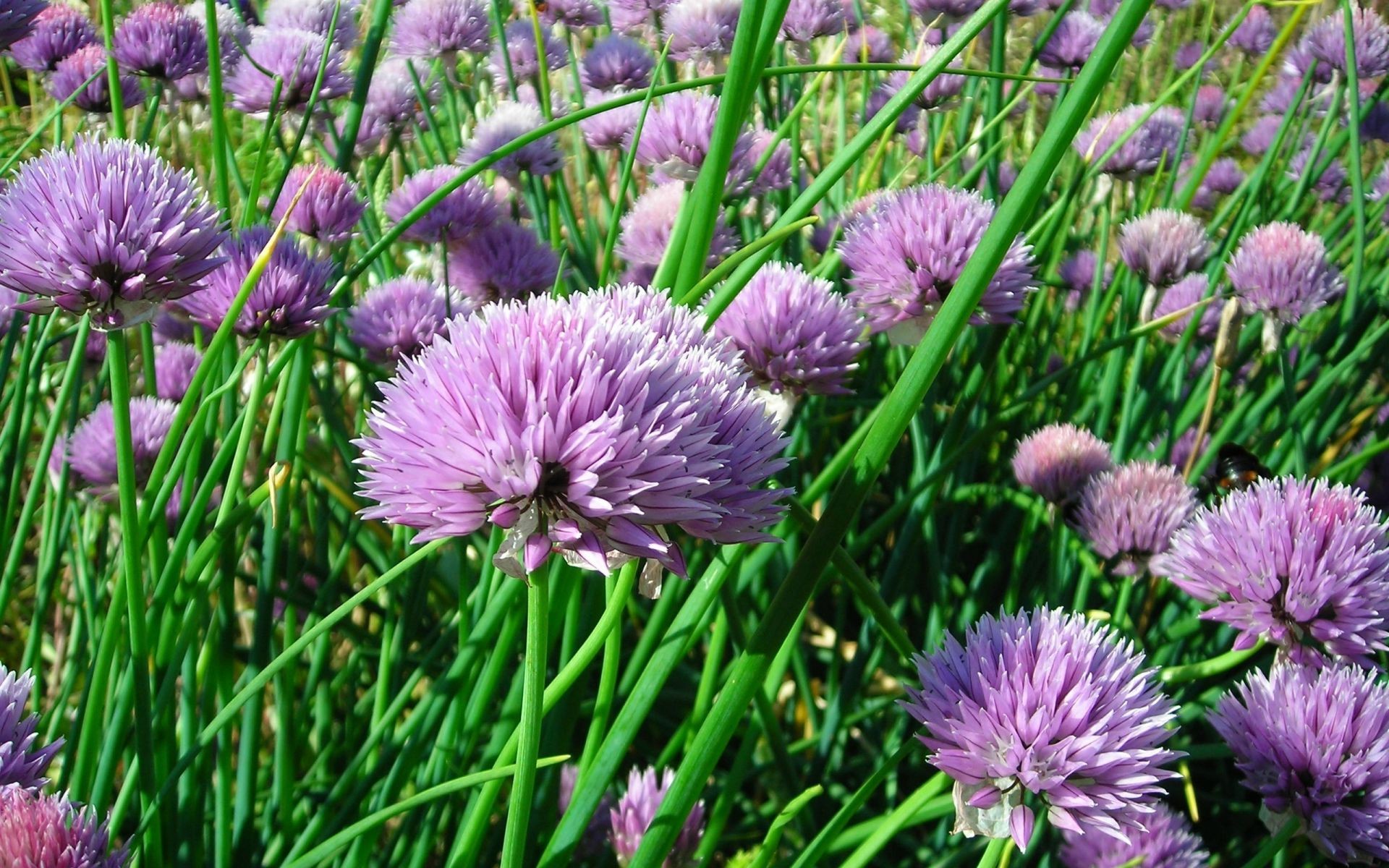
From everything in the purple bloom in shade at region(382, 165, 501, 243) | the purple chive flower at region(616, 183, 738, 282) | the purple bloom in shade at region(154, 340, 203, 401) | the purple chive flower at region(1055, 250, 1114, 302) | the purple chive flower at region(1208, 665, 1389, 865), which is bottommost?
the purple chive flower at region(1055, 250, 1114, 302)

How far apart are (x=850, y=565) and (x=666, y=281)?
0.65 feet

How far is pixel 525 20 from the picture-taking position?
5.90 feet

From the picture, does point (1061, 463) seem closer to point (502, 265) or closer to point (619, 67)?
point (502, 265)

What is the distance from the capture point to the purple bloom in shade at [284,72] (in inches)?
43.2

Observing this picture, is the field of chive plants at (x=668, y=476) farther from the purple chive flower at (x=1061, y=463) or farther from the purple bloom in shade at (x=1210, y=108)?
the purple bloom in shade at (x=1210, y=108)

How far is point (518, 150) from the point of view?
1233 mm

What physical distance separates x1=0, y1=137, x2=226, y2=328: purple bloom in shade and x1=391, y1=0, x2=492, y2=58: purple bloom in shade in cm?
85

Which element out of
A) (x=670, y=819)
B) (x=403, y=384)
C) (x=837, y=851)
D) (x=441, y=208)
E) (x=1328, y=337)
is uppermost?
(x=403, y=384)

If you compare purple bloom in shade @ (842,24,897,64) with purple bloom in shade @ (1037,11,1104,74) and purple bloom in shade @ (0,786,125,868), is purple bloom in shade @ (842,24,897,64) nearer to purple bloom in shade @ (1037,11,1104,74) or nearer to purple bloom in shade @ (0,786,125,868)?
purple bloom in shade @ (1037,11,1104,74)

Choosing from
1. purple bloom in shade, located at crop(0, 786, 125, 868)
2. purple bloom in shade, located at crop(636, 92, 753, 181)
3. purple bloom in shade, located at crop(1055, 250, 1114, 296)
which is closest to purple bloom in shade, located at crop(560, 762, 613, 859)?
purple bloom in shade, located at crop(0, 786, 125, 868)

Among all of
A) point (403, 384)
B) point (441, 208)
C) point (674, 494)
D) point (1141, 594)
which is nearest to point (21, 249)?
point (403, 384)

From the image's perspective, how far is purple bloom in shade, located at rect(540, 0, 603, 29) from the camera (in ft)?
5.16

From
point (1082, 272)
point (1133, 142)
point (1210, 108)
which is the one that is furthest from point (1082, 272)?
point (1210, 108)

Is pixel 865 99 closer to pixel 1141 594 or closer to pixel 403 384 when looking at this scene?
pixel 1141 594
